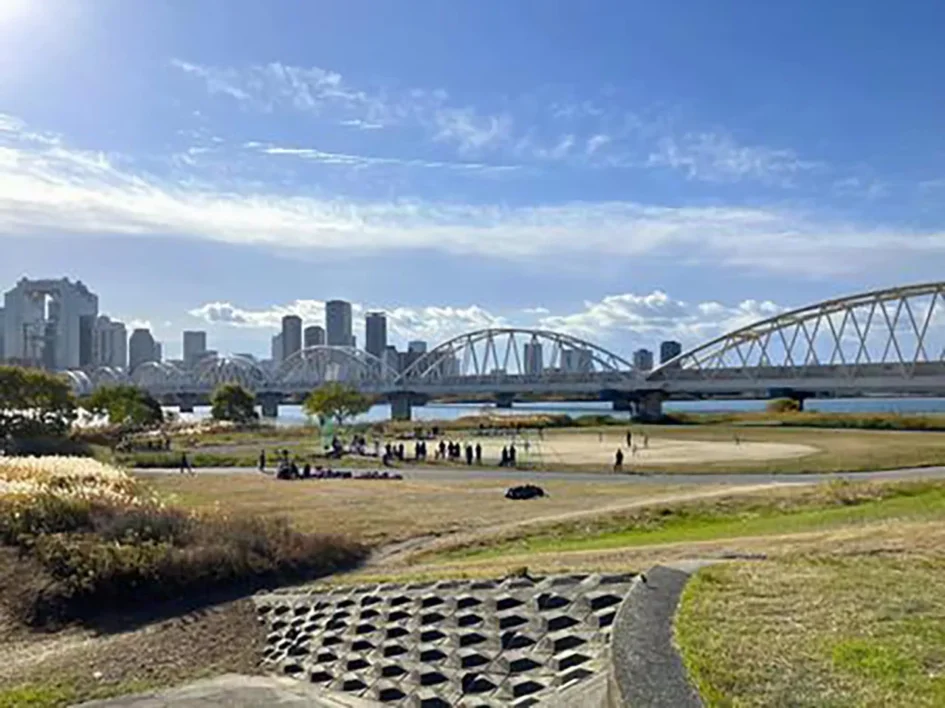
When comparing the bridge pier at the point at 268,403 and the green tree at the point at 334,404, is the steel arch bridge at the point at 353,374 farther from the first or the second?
the green tree at the point at 334,404

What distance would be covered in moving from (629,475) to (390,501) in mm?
18978

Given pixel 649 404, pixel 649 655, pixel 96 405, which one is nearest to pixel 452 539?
pixel 649 655

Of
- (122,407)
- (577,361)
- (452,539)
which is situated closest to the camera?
(452,539)

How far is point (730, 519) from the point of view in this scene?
2783 centimetres

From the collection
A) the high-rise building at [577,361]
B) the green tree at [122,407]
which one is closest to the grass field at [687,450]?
the green tree at [122,407]

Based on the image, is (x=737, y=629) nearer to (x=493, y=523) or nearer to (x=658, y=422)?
(x=493, y=523)

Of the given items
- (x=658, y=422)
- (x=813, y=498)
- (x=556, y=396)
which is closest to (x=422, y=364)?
(x=556, y=396)

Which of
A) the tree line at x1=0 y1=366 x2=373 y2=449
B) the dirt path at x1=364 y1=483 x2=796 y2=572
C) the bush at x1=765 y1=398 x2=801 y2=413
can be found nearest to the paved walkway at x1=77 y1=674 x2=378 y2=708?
the dirt path at x1=364 y1=483 x2=796 y2=572

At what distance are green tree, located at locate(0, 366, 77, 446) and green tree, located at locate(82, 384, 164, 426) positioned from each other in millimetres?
28002

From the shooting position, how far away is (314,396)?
108438mm

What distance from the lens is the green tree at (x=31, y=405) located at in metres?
66.1

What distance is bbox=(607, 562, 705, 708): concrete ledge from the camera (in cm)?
689

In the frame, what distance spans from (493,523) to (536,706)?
18.7 metres

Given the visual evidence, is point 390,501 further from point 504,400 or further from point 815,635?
point 504,400
